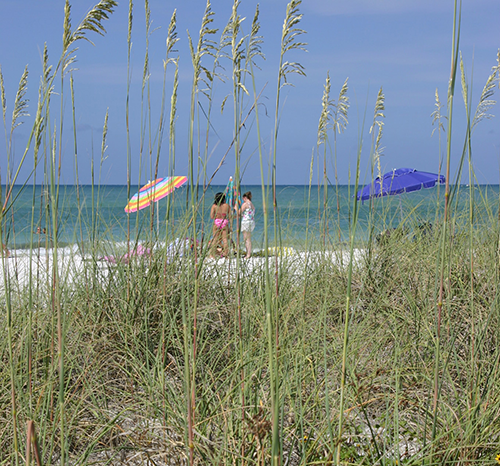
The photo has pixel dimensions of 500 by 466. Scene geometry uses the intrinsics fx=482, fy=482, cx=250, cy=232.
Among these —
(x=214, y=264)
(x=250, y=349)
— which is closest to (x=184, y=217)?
(x=214, y=264)

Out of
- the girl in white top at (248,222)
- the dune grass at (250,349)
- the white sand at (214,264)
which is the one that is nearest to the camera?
the dune grass at (250,349)

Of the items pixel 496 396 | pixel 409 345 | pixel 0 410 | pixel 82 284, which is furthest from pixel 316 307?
pixel 0 410

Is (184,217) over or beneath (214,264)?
over

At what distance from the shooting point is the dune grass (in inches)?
49.7

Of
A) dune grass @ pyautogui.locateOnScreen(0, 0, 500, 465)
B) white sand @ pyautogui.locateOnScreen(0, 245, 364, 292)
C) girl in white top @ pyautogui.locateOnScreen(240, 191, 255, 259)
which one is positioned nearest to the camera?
dune grass @ pyautogui.locateOnScreen(0, 0, 500, 465)

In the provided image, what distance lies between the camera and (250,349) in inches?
64.0

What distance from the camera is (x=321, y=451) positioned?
1.46 meters

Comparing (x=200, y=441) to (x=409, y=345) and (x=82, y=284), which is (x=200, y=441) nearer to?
(x=409, y=345)

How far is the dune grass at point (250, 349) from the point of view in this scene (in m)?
1.26

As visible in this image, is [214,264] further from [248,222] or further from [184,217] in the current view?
[248,222]

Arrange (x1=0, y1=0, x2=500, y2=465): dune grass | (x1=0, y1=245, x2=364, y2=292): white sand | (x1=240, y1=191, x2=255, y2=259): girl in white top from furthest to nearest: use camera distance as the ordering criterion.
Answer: (x1=0, y1=245, x2=364, y2=292): white sand → (x1=240, y1=191, x2=255, y2=259): girl in white top → (x1=0, y1=0, x2=500, y2=465): dune grass

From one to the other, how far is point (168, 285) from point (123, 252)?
479 millimetres

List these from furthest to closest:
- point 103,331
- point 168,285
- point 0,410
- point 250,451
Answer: point 168,285, point 103,331, point 0,410, point 250,451

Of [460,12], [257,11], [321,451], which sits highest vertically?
[257,11]
